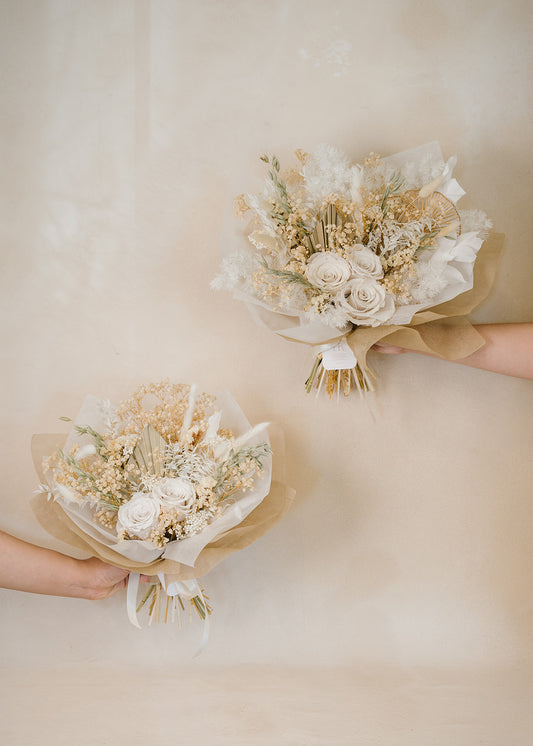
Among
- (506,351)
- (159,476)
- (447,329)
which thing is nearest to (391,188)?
(447,329)

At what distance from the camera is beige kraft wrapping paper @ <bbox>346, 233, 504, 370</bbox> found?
1520mm

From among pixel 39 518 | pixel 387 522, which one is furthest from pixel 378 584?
pixel 39 518

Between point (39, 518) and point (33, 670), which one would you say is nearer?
point (39, 518)

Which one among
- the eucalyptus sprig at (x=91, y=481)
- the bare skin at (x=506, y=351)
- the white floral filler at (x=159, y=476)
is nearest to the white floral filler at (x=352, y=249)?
the bare skin at (x=506, y=351)

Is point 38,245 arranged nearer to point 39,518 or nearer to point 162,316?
point 162,316

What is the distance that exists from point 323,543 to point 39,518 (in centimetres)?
83

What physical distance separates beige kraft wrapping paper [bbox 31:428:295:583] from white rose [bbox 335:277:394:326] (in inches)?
17.4

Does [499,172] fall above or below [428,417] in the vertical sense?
above

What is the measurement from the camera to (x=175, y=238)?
1842 mm

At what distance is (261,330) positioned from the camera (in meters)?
1.86

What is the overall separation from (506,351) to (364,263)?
499 millimetres

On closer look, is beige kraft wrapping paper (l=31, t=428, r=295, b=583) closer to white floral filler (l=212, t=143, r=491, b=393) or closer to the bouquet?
the bouquet

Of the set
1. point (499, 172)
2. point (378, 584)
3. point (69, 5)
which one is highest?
point (69, 5)

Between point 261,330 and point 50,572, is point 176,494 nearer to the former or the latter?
point 50,572
